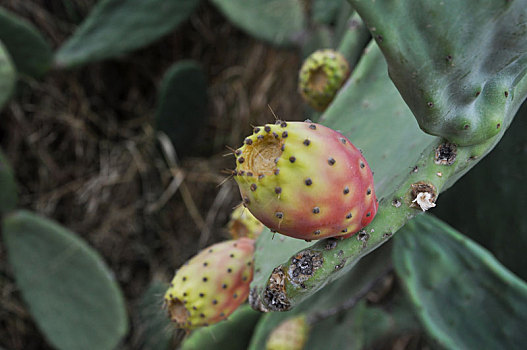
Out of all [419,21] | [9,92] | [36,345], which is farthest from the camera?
[36,345]

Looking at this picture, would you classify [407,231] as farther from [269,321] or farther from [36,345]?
[36,345]

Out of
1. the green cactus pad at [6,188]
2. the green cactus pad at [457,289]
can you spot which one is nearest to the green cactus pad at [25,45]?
the green cactus pad at [6,188]

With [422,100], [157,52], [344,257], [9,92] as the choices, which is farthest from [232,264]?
[157,52]

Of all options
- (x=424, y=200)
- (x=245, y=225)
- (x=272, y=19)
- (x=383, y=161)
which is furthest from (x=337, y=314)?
(x=272, y=19)

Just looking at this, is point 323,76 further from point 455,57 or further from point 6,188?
point 6,188

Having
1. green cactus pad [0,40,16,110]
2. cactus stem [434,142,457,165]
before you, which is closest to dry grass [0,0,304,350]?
green cactus pad [0,40,16,110]

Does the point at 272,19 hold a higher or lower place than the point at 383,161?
lower

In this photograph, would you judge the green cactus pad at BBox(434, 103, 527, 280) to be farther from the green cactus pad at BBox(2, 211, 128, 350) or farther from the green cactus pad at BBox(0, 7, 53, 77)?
the green cactus pad at BBox(0, 7, 53, 77)
